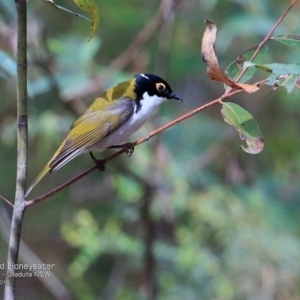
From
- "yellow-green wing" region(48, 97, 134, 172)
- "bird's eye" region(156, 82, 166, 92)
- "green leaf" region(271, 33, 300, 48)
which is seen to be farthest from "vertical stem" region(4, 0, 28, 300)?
"bird's eye" region(156, 82, 166, 92)

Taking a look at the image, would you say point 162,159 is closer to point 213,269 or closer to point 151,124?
point 151,124

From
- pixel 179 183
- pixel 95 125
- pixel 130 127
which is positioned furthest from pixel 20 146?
pixel 179 183

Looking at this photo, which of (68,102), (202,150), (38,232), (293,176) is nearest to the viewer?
(68,102)

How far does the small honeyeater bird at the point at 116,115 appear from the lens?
2.63 meters

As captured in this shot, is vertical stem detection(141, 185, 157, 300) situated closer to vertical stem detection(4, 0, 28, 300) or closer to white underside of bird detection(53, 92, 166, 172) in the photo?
white underside of bird detection(53, 92, 166, 172)

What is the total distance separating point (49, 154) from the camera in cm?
588

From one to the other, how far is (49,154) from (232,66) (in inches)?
174

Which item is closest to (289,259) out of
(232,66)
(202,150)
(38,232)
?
(202,150)

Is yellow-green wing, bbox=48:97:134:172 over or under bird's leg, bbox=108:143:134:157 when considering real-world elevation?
over

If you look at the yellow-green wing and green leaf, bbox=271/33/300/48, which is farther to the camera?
the yellow-green wing

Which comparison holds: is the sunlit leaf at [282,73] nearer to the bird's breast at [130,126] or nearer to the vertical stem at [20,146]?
the vertical stem at [20,146]

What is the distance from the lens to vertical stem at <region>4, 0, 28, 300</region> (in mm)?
1310

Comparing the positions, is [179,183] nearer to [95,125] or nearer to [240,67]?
[95,125]

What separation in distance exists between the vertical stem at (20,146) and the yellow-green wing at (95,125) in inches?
38.3
